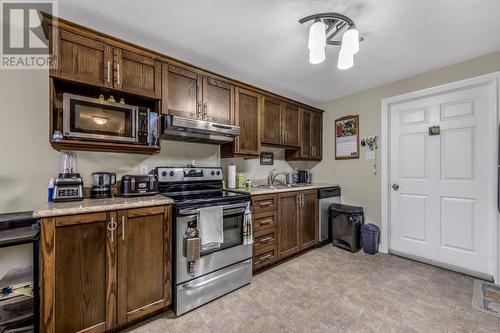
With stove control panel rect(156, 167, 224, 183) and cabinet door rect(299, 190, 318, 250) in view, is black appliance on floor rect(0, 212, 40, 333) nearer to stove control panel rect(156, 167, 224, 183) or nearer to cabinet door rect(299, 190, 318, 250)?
stove control panel rect(156, 167, 224, 183)

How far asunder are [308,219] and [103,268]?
96.8 inches

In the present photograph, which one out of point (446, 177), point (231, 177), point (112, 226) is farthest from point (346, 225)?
point (112, 226)

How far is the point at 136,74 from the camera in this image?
200 centimetres

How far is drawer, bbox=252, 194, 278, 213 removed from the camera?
246 centimetres

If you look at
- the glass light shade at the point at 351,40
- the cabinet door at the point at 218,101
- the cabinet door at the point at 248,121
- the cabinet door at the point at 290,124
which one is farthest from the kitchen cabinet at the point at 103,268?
the cabinet door at the point at 290,124

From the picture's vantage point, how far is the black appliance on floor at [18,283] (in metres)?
1.34

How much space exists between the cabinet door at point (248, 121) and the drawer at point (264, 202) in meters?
0.65

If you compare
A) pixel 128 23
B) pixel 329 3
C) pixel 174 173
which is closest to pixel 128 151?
pixel 174 173

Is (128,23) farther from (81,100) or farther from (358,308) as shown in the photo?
(358,308)

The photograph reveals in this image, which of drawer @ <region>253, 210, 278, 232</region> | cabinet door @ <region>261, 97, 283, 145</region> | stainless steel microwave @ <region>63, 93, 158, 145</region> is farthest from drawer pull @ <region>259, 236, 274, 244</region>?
stainless steel microwave @ <region>63, 93, 158, 145</region>

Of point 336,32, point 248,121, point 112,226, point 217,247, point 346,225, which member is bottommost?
point 346,225

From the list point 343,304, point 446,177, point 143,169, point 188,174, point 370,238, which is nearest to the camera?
point 343,304

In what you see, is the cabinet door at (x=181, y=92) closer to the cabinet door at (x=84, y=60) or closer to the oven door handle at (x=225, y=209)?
the cabinet door at (x=84, y=60)

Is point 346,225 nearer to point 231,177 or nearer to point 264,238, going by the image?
point 264,238
